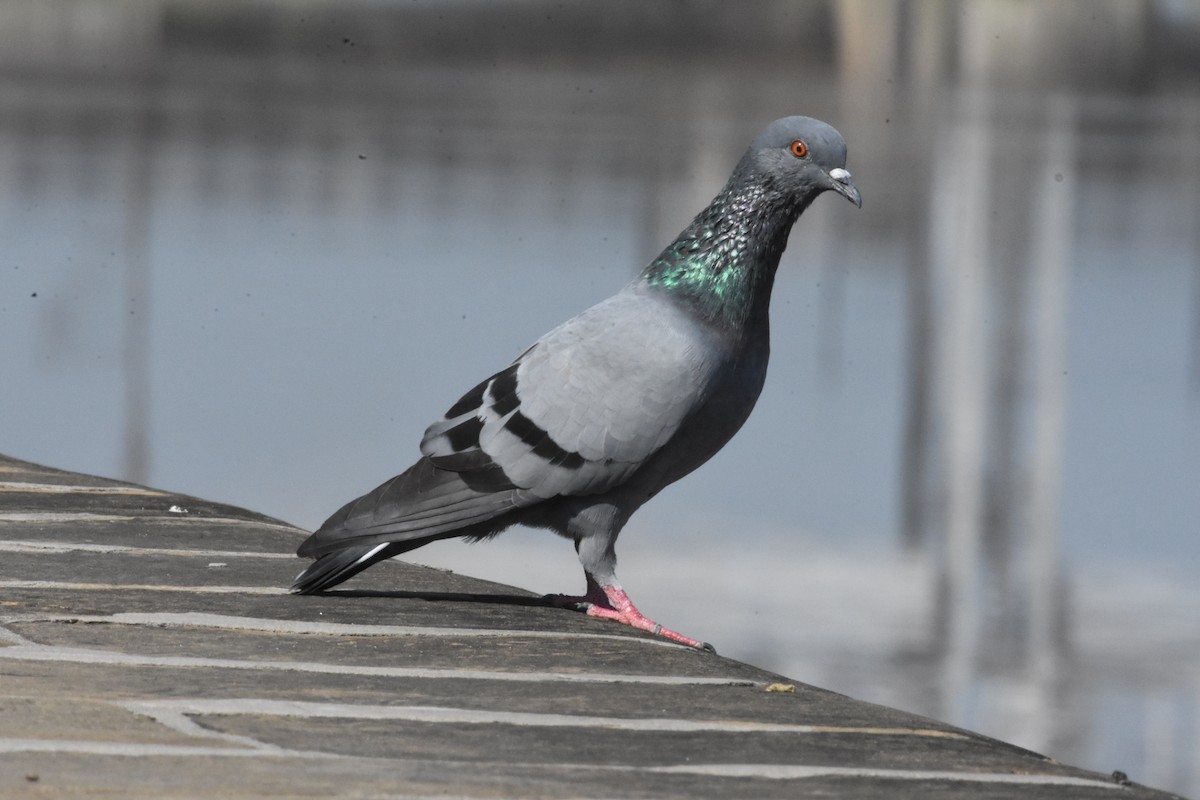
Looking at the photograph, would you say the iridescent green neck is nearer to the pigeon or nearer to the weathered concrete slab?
the pigeon

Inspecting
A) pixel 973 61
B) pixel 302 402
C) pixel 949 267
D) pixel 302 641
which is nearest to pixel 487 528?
pixel 302 641

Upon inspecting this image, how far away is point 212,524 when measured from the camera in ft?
14.9

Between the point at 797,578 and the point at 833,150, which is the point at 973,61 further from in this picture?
the point at 833,150

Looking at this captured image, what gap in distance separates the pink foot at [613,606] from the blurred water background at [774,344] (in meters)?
3.92

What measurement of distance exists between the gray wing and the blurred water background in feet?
13.3

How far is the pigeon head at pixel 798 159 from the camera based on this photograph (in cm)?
420

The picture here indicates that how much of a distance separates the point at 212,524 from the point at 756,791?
6.94 feet

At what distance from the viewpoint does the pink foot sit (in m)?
3.90

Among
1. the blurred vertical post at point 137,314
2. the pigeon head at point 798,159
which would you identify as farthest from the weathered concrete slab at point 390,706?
the blurred vertical post at point 137,314

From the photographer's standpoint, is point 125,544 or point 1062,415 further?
point 1062,415

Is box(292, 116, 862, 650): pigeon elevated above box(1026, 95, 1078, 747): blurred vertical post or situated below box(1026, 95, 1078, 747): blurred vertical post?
above

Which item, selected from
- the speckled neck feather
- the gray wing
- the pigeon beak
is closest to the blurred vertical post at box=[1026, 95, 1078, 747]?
the pigeon beak

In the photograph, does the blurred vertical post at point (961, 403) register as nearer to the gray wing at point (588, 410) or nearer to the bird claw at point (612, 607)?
the bird claw at point (612, 607)

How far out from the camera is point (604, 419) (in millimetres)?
3906
